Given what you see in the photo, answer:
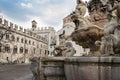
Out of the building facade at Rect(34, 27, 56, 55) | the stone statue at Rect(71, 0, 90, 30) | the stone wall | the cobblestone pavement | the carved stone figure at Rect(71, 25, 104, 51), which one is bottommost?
the cobblestone pavement

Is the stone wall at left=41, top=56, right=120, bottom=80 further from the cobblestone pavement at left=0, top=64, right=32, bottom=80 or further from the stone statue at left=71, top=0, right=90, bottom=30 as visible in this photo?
the cobblestone pavement at left=0, top=64, right=32, bottom=80

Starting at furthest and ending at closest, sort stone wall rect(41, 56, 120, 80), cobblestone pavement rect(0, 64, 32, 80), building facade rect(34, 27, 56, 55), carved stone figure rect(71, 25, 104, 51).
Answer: building facade rect(34, 27, 56, 55) → cobblestone pavement rect(0, 64, 32, 80) → carved stone figure rect(71, 25, 104, 51) → stone wall rect(41, 56, 120, 80)

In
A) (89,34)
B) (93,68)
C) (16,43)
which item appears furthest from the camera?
(16,43)

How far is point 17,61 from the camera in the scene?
5278cm

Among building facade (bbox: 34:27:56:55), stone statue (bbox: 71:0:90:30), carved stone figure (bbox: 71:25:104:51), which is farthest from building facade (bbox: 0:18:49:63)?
carved stone figure (bbox: 71:25:104:51)

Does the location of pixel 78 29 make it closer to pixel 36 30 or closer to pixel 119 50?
pixel 119 50

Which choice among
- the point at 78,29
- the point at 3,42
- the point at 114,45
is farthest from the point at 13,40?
the point at 114,45

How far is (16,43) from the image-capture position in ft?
177

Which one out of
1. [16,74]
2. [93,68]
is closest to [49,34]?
[16,74]

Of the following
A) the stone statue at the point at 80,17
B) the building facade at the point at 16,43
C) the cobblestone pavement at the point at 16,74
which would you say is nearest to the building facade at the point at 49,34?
the building facade at the point at 16,43

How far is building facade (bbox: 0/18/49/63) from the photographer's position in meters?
47.2

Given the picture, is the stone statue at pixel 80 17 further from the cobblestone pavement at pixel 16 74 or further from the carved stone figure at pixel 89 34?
the cobblestone pavement at pixel 16 74

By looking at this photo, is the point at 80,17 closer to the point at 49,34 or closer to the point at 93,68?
the point at 93,68

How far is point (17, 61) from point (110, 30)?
47902mm
